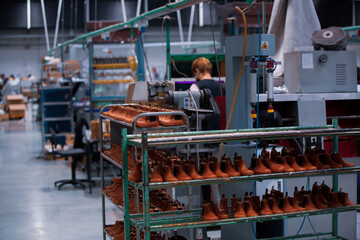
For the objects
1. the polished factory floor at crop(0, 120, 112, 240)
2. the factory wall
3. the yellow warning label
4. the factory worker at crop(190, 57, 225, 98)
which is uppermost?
the factory wall

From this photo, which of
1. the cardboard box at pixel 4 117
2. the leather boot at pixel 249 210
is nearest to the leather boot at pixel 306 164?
the leather boot at pixel 249 210

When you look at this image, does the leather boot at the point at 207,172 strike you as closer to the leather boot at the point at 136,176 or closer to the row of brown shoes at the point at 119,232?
the leather boot at the point at 136,176

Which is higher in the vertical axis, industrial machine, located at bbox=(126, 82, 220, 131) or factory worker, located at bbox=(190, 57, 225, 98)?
factory worker, located at bbox=(190, 57, 225, 98)

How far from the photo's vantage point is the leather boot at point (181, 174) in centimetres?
352

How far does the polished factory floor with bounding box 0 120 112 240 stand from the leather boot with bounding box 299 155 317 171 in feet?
9.82

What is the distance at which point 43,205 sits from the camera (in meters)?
7.65

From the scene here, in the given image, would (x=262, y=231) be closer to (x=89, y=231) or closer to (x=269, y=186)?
(x=269, y=186)

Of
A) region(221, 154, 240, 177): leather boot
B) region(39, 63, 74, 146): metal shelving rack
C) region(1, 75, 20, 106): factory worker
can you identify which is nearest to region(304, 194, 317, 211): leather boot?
region(221, 154, 240, 177): leather boot

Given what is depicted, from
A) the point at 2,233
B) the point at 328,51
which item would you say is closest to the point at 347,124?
the point at 328,51

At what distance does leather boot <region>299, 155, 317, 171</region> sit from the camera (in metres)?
3.77

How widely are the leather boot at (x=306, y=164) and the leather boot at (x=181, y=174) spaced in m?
0.87

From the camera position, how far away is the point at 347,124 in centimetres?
613

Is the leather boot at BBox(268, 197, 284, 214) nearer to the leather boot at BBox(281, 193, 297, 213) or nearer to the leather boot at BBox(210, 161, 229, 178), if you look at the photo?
the leather boot at BBox(281, 193, 297, 213)

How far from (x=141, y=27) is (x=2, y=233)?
145 inches
